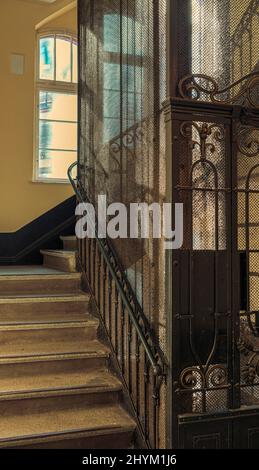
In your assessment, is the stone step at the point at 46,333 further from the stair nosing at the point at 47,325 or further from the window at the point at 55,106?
the window at the point at 55,106

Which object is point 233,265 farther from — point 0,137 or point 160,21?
point 0,137

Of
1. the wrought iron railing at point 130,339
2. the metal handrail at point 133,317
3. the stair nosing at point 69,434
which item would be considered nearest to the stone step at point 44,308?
the wrought iron railing at point 130,339

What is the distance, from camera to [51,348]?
10.8ft

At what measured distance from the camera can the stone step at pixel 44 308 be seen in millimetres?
3518

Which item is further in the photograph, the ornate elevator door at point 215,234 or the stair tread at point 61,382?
the stair tread at point 61,382

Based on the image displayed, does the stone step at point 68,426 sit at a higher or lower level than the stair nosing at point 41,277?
lower

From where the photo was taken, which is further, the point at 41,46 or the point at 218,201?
the point at 41,46

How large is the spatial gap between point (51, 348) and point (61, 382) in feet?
1.12

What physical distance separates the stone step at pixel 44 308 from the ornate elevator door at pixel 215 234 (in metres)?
1.41

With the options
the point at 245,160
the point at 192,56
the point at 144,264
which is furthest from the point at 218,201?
the point at 192,56

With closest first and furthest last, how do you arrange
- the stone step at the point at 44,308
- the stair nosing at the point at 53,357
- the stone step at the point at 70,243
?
the stair nosing at the point at 53,357
the stone step at the point at 44,308
the stone step at the point at 70,243

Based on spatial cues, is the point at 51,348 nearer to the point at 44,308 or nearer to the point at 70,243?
the point at 44,308
